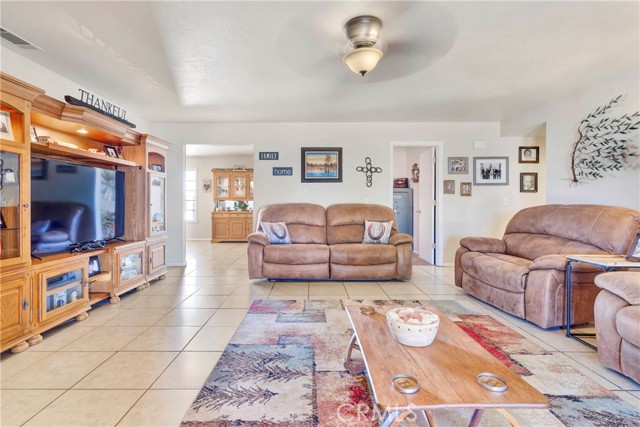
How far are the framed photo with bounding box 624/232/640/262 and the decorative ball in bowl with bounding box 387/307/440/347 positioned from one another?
6.24ft

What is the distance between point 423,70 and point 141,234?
147 inches

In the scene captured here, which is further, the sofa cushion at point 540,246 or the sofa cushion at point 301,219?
the sofa cushion at point 301,219

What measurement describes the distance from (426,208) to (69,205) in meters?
4.99

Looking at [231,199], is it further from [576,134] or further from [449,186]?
[576,134]

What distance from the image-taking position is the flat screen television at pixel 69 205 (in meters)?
2.35

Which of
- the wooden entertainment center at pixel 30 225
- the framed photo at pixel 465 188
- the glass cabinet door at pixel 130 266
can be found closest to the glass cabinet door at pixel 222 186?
the wooden entertainment center at pixel 30 225

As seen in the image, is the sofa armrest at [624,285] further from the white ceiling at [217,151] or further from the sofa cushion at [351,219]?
the white ceiling at [217,151]

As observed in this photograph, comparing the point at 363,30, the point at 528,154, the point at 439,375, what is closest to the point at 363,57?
the point at 363,30

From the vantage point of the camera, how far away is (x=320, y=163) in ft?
15.9

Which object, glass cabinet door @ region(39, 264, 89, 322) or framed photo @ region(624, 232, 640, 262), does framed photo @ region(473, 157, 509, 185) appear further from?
glass cabinet door @ region(39, 264, 89, 322)

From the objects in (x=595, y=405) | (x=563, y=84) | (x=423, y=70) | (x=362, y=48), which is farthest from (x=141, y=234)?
(x=563, y=84)

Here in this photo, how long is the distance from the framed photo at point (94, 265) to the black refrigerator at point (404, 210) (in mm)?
5146

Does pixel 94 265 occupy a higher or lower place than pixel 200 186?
lower

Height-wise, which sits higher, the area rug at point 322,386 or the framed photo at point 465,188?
the framed photo at point 465,188
